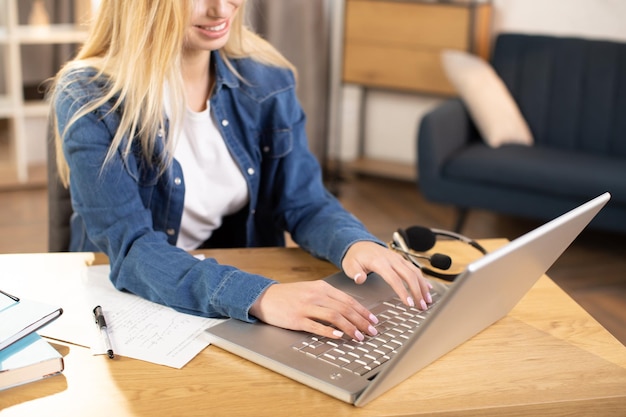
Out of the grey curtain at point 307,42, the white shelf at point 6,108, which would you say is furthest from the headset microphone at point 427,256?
the white shelf at point 6,108

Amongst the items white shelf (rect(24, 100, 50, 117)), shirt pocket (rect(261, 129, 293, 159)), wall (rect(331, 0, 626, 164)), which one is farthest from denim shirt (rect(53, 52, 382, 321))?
wall (rect(331, 0, 626, 164))

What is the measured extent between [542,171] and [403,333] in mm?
2341

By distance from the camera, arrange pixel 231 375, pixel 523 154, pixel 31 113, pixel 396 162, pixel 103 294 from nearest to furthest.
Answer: pixel 231 375 → pixel 103 294 → pixel 523 154 → pixel 31 113 → pixel 396 162

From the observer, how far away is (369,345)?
115cm

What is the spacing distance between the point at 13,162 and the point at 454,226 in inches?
84.0

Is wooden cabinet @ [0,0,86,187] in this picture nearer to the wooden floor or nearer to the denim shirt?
the wooden floor

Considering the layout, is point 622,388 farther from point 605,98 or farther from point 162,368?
point 605,98

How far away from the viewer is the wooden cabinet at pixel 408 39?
3.98m

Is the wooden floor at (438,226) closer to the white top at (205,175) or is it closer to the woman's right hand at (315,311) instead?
the white top at (205,175)

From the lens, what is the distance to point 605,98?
3.73m

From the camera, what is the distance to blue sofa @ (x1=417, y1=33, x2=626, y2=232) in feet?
11.1

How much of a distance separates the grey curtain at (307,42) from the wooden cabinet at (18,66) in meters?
0.88

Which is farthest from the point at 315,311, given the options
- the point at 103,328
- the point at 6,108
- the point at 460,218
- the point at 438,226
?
the point at 6,108

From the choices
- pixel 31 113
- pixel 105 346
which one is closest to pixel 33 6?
pixel 31 113
